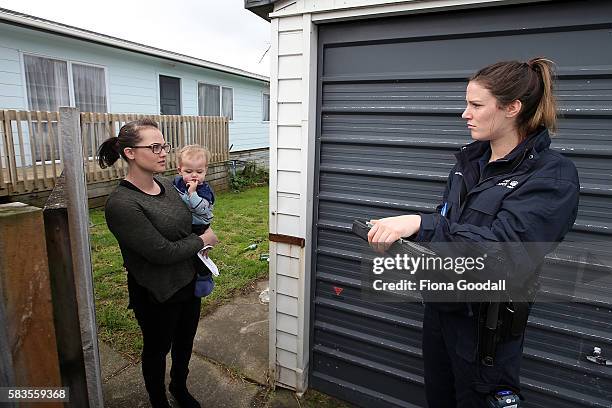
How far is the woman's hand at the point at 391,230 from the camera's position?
1301mm

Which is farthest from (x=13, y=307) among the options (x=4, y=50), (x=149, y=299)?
(x=4, y=50)

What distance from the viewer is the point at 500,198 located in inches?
49.4

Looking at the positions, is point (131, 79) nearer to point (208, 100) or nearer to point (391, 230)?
point (208, 100)

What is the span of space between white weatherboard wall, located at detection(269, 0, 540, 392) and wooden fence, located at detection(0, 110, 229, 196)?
3213 mm

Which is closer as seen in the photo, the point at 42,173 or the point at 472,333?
the point at 472,333

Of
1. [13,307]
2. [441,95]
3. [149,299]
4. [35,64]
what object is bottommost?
[149,299]

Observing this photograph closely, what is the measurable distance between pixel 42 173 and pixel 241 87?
7.17 meters

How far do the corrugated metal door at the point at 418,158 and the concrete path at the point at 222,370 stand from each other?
461 millimetres

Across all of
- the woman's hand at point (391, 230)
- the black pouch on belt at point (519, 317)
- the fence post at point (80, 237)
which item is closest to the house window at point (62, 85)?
the fence post at point (80, 237)

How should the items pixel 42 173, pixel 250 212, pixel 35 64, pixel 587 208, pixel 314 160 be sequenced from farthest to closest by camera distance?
pixel 250 212, pixel 35 64, pixel 42 173, pixel 314 160, pixel 587 208

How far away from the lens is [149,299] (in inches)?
80.0

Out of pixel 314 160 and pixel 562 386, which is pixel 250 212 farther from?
pixel 562 386

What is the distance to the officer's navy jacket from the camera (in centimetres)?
117

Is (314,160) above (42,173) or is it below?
above
